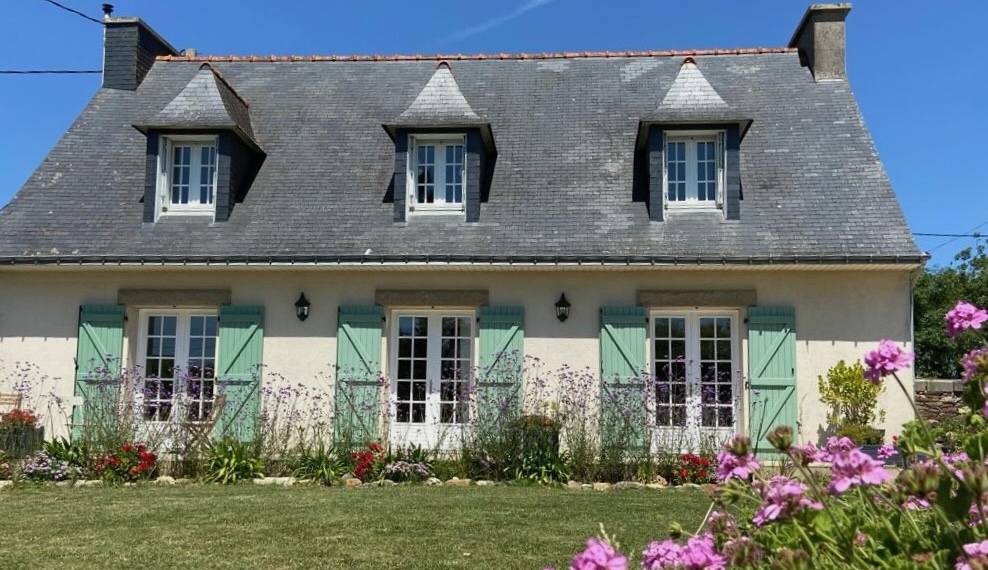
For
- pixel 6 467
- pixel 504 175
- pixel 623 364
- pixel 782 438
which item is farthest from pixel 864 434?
pixel 6 467

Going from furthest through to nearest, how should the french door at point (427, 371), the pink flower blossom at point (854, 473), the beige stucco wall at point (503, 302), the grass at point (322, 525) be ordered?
1. the french door at point (427, 371)
2. the beige stucco wall at point (503, 302)
3. the grass at point (322, 525)
4. the pink flower blossom at point (854, 473)

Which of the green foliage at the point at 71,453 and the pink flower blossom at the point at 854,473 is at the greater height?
the pink flower blossom at the point at 854,473

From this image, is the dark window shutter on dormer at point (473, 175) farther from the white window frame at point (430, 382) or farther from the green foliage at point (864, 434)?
the green foliage at point (864, 434)

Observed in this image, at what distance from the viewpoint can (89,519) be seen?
6598 millimetres

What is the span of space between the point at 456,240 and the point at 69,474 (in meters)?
5.05

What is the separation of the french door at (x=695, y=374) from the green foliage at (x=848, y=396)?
1.02 metres

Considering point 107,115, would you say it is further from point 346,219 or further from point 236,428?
point 236,428

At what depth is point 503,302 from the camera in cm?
1012

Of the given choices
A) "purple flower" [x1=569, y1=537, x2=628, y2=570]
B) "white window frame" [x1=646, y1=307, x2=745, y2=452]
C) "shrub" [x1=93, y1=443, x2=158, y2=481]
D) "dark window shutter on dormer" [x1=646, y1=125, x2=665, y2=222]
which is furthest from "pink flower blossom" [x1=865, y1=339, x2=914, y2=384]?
"dark window shutter on dormer" [x1=646, y1=125, x2=665, y2=222]

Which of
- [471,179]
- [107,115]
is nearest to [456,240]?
[471,179]

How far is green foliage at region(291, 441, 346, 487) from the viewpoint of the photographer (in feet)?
29.1

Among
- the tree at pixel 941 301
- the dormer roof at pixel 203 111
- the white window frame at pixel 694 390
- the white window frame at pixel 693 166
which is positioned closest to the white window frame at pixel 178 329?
the dormer roof at pixel 203 111

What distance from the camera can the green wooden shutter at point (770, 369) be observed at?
31.4ft

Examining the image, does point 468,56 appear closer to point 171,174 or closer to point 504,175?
point 504,175
